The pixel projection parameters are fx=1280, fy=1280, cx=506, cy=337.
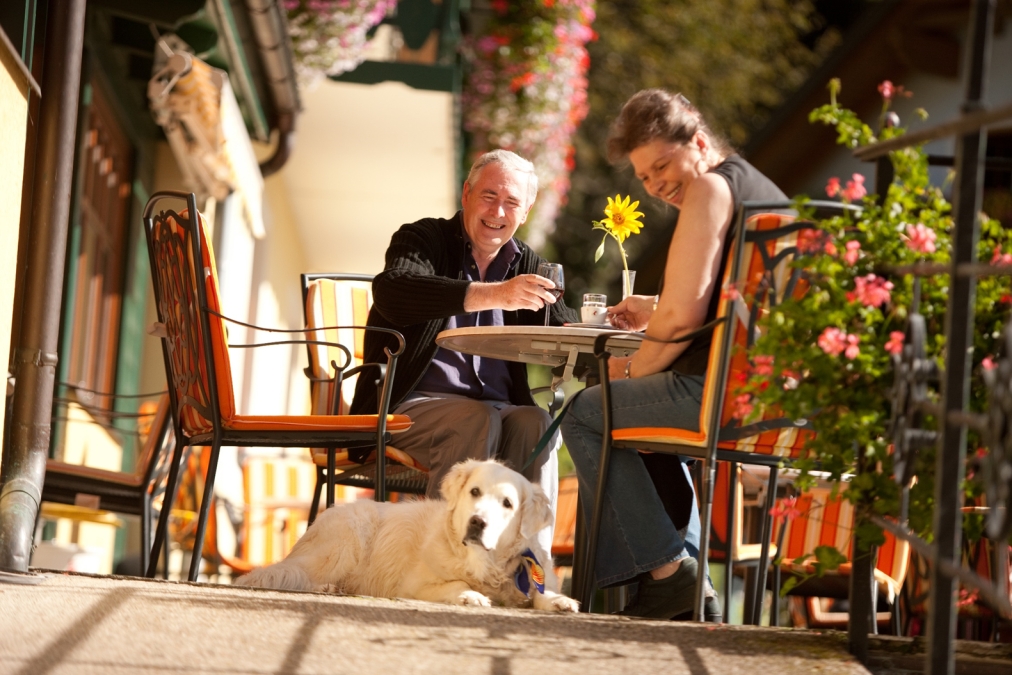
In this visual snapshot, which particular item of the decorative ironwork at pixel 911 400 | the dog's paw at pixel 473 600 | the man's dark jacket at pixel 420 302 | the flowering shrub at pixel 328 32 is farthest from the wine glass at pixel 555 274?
the flowering shrub at pixel 328 32

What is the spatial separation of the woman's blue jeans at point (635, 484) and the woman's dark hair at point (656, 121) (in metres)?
0.76

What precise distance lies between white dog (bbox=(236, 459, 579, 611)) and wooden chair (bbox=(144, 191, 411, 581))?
254 millimetres

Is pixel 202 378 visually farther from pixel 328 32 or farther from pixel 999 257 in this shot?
pixel 328 32

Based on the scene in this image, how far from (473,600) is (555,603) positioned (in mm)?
225

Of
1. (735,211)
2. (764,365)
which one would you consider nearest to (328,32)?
(735,211)

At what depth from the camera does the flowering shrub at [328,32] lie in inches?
334

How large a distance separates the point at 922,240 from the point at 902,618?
3232 mm

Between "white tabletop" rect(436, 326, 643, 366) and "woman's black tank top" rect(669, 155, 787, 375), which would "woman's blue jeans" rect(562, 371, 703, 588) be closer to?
"woman's black tank top" rect(669, 155, 787, 375)

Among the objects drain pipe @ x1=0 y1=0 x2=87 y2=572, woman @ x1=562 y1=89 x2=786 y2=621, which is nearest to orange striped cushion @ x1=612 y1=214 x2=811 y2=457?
woman @ x1=562 y1=89 x2=786 y2=621

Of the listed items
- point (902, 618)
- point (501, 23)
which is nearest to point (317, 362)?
point (902, 618)

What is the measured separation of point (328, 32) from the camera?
28.0ft

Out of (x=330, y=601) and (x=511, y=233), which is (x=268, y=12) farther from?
(x=330, y=601)

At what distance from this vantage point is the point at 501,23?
1206cm

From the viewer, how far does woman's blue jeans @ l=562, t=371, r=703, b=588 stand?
368 cm
